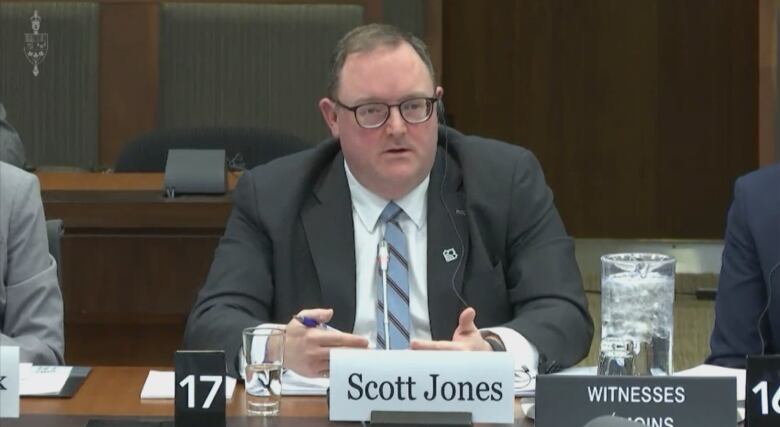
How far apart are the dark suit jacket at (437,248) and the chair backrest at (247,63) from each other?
12.6 ft

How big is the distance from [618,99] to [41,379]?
18.8ft

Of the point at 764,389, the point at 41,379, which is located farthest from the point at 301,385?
the point at 764,389

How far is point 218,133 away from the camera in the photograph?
196 inches

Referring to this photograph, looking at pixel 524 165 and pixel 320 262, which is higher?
pixel 524 165

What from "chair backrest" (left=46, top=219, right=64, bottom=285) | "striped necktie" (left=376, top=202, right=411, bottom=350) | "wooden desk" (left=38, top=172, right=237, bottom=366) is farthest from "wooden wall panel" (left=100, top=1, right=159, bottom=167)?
"striped necktie" (left=376, top=202, right=411, bottom=350)

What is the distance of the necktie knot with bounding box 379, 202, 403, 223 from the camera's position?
309 cm

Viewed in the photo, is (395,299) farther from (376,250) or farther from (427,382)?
(427,382)

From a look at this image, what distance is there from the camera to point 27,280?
296 centimetres

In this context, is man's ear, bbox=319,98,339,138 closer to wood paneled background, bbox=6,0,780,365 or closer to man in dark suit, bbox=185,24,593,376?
man in dark suit, bbox=185,24,593,376

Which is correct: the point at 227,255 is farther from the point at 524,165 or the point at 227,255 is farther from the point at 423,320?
the point at 524,165

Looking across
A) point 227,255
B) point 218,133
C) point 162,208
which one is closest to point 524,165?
point 227,255

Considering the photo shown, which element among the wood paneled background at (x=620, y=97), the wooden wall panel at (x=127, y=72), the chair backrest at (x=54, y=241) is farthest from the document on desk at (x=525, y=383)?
the wood paneled background at (x=620, y=97)

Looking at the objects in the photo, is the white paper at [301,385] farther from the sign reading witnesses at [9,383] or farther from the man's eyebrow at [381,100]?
the man's eyebrow at [381,100]

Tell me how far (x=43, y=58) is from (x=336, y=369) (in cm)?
502
